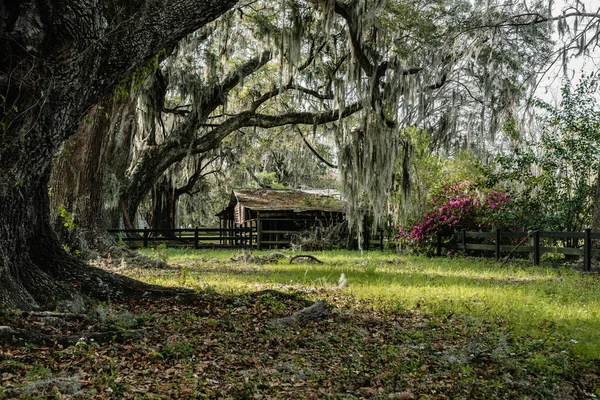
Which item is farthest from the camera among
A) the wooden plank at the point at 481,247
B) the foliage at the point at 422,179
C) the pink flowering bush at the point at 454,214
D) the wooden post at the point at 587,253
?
the foliage at the point at 422,179

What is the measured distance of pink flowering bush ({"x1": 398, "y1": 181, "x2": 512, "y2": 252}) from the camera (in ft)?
57.1

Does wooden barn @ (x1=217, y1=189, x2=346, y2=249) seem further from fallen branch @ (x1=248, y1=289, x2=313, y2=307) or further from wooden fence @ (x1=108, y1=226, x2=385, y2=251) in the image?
fallen branch @ (x1=248, y1=289, x2=313, y2=307)

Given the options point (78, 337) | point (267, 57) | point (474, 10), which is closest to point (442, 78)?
point (474, 10)

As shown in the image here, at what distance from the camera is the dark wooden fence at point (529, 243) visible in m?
12.1

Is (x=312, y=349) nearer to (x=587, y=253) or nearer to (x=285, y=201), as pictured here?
(x=587, y=253)

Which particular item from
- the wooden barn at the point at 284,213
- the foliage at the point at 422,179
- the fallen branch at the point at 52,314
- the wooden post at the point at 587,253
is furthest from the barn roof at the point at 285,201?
the fallen branch at the point at 52,314

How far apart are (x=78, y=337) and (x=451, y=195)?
1525 centimetres

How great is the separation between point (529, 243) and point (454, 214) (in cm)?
264

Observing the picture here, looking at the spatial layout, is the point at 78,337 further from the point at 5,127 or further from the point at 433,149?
the point at 433,149

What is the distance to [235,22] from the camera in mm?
17047

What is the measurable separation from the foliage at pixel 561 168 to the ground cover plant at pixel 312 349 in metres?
8.07

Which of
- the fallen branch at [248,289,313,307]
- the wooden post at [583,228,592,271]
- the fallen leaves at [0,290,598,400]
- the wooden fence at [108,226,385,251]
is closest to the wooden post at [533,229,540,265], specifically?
the wooden post at [583,228,592,271]

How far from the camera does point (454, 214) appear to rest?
1759 centimetres

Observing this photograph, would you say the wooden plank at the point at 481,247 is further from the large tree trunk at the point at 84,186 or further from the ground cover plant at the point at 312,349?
the large tree trunk at the point at 84,186
